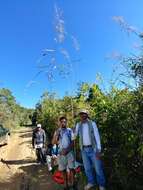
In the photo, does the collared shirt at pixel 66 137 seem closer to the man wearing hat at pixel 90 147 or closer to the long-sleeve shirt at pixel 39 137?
the man wearing hat at pixel 90 147

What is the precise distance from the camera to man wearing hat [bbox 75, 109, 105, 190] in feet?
27.5

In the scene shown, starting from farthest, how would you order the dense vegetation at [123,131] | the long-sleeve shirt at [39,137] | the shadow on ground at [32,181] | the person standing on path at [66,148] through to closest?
the long-sleeve shirt at [39,137]
the shadow on ground at [32,181]
the person standing on path at [66,148]
the dense vegetation at [123,131]

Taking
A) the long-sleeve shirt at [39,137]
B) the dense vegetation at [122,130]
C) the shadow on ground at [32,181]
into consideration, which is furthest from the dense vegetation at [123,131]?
the long-sleeve shirt at [39,137]

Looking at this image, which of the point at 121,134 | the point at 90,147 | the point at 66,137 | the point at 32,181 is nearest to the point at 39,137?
the point at 32,181

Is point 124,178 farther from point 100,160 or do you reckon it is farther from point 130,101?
point 130,101

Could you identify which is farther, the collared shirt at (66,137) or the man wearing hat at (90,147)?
the collared shirt at (66,137)

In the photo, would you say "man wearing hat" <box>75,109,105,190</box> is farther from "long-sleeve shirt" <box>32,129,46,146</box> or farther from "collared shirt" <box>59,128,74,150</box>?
"long-sleeve shirt" <box>32,129,46,146</box>

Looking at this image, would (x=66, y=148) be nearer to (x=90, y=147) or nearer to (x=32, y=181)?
(x=90, y=147)

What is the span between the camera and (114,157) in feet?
27.1

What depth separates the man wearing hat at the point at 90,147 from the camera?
8.37 metres

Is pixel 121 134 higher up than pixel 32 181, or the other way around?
pixel 121 134

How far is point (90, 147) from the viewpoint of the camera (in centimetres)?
861

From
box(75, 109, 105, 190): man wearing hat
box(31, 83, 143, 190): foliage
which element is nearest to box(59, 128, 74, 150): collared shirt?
box(75, 109, 105, 190): man wearing hat

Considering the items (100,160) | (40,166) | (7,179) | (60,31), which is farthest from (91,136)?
(40,166)
